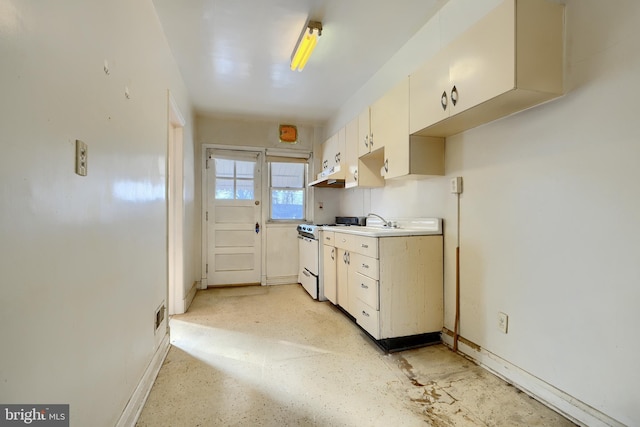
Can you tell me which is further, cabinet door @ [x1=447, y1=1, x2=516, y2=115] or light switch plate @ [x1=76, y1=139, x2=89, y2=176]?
cabinet door @ [x1=447, y1=1, x2=516, y2=115]

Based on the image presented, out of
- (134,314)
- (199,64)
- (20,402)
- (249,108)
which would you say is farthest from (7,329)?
(249,108)

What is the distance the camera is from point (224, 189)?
4090mm

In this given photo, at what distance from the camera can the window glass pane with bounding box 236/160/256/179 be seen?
4.15 metres

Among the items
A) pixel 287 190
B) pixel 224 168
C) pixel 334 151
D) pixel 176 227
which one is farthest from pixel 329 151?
pixel 176 227

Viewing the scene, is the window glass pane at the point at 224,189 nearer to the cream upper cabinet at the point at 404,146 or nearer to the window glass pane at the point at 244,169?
the window glass pane at the point at 244,169

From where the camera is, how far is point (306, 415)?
1424mm

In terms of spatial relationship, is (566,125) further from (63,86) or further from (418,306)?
(63,86)

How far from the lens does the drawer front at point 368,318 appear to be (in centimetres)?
207

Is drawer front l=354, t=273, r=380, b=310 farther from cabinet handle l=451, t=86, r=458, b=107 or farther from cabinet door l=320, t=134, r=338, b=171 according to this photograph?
cabinet door l=320, t=134, r=338, b=171

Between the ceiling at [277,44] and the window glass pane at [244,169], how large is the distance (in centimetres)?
89

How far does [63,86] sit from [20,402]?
0.91m

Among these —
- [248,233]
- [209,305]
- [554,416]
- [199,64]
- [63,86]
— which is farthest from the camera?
[248,233]

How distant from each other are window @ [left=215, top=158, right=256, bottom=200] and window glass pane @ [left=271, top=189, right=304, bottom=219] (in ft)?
1.22

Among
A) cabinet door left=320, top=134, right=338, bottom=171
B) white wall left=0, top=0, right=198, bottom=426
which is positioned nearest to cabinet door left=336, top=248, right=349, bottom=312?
cabinet door left=320, top=134, right=338, bottom=171
